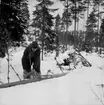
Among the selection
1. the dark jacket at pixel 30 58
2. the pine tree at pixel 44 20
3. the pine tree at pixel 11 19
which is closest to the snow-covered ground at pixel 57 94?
the dark jacket at pixel 30 58

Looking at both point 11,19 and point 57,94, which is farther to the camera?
point 11,19

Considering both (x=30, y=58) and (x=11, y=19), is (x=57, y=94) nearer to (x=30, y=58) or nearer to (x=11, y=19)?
(x=30, y=58)

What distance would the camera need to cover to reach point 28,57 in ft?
19.4

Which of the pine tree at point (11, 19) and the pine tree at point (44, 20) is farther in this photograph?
the pine tree at point (44, 20)

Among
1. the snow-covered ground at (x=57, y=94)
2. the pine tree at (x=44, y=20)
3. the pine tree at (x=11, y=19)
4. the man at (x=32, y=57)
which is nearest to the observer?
the snow-covered ground at (x=57, y=94)

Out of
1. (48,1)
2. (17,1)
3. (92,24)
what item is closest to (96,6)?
(92,24)

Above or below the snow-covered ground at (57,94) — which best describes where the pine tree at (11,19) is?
above

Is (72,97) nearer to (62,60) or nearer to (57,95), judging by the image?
(57,95)

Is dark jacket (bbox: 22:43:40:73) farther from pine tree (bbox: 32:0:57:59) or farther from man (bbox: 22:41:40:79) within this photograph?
pine tree (bbox: 32:0:57:59)

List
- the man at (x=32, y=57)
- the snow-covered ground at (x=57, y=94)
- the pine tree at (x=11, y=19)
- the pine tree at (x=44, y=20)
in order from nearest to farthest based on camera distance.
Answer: the snow-covered ground at (x=57, y=94)
the man at (x=32, y=57)
the pine tree at (x=11, y=19)
the pine tree at (x=44, y=20)

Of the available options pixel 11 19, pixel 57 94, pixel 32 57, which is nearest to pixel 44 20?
pixel 11 19

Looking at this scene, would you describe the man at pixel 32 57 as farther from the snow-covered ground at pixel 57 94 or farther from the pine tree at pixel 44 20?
the pine tree at pixel 44 20

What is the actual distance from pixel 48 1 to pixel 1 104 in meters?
16.9

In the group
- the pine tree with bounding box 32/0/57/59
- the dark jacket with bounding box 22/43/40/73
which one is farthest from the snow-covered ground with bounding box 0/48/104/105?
the pine tree with bounding box 32/0/57/59
